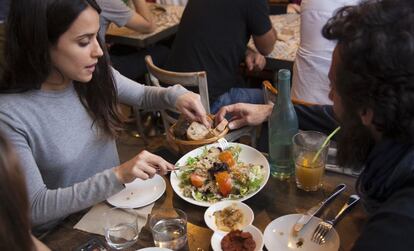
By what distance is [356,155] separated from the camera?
1127 mm

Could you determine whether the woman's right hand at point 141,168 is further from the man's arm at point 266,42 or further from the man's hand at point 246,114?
the man's arm at point 266,42

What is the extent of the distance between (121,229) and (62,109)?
0.53 metres

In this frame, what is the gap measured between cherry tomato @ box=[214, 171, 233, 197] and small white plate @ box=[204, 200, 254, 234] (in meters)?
0.06

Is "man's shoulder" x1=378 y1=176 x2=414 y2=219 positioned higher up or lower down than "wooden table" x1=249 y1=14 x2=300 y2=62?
higher up

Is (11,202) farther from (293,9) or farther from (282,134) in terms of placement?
(293,9)

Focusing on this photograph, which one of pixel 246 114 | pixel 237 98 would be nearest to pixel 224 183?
pixel 246 114

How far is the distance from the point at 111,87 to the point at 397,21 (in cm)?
105

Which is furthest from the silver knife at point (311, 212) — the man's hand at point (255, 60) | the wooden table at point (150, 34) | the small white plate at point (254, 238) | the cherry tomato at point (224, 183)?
the wooden table at point (150, 34)

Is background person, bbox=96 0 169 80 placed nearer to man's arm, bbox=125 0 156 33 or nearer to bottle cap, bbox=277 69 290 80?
man's arm, bbox=125 0 156 33

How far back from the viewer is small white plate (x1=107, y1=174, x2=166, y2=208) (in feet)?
3.98

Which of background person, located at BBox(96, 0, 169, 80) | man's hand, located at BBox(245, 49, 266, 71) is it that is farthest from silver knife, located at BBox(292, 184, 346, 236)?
background person, located at BBox(96, 0, 169, 80)

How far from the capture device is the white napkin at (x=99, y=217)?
44.2 inches

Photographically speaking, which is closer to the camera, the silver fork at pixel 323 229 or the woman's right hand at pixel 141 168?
the silver fork at pixel 323 229

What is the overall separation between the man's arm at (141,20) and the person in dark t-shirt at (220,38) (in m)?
0.46
